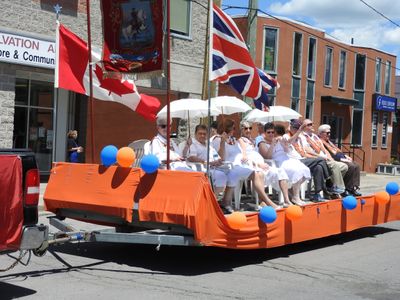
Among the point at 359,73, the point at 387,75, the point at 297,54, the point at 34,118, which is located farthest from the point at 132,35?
the point at 387,75

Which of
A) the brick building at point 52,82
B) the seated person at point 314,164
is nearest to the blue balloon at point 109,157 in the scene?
the seated person at point 314,164

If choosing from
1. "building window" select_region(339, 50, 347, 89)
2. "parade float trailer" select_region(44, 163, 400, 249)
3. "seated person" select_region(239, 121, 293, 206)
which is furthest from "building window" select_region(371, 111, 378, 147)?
"parade float trailer" select_region(44, 163, 400, 249)

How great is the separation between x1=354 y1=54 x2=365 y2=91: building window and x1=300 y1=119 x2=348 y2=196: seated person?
2446 cm

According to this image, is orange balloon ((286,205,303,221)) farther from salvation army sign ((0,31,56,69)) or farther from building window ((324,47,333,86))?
building window ((324,47,333,86))

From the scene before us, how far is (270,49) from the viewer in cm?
2736

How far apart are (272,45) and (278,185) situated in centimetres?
1932

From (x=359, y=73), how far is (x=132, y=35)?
93.6 feet

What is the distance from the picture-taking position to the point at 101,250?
26.2ft

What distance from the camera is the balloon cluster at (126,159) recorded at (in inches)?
256

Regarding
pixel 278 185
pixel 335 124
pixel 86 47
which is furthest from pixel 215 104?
pixel 335 124

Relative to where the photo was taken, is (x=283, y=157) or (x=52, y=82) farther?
(x=52, y=82)

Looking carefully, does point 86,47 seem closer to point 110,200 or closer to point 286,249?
point 110,200

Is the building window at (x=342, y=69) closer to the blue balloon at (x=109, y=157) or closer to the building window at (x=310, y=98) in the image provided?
the building window at (x=310, y=98)

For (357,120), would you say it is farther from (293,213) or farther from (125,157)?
(125,157)
